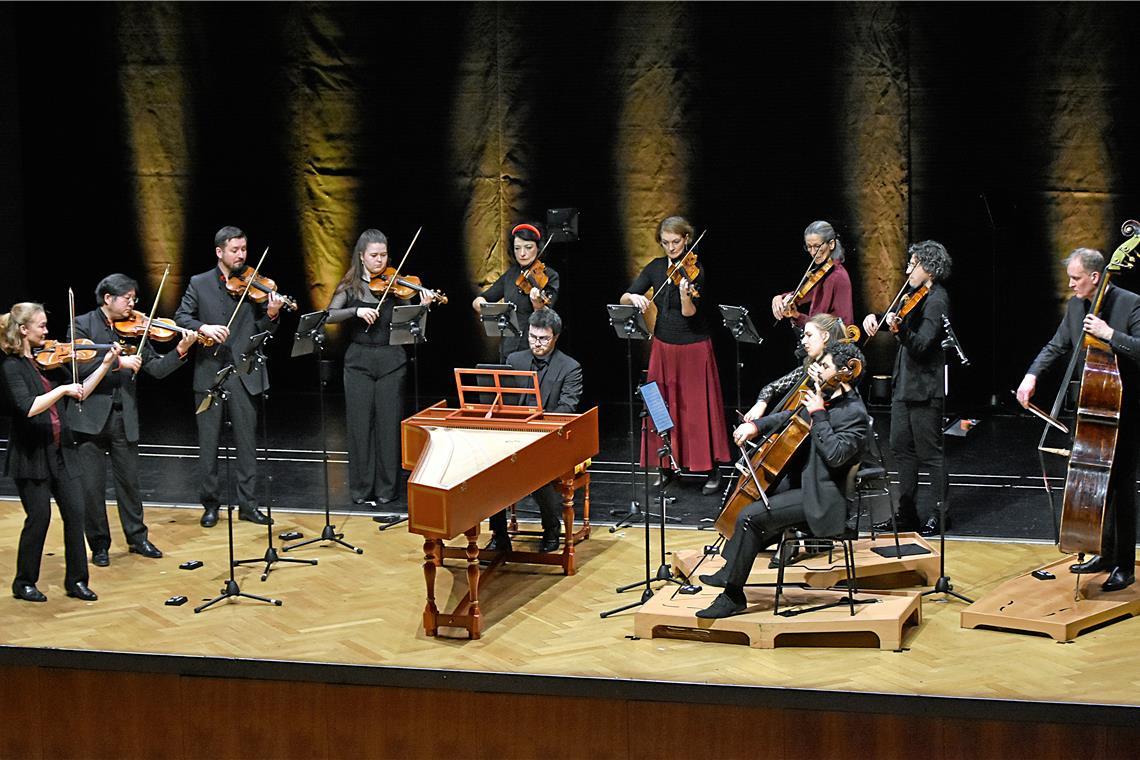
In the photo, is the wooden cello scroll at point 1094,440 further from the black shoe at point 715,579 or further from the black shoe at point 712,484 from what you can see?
the black shoe at point 712,484

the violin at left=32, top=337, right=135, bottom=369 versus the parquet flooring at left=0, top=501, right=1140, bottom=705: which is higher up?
the violin at left=32, top=337, right=135, bottom=369

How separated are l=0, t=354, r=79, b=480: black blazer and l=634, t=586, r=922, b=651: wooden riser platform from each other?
2.71 m

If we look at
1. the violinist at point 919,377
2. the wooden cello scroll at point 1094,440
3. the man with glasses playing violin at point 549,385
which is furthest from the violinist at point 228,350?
the wooden cello scroll at point 1094,440

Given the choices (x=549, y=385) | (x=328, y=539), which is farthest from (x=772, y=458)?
(x=328, y=539)

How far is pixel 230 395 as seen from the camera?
25.6 ft

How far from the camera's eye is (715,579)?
6.42 meters

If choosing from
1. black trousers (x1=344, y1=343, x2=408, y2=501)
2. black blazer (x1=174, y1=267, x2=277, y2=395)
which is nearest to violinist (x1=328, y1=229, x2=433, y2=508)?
black trousers (x1=344, y1=343, x2=408, y2=501)

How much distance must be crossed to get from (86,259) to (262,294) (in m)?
4.26

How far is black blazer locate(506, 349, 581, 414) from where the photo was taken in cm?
732

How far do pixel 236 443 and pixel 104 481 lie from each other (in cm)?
86

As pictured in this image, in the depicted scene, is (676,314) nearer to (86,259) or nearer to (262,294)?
(262,294)

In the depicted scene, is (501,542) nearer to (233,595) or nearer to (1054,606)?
(233,595)

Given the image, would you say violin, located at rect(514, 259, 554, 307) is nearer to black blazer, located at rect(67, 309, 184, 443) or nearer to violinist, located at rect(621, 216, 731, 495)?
violinist, located at rect(621, 216, 731, 495)

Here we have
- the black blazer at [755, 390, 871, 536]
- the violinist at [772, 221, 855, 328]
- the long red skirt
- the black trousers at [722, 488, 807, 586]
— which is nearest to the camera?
the black blazer at [755, 390, 871, 536]
